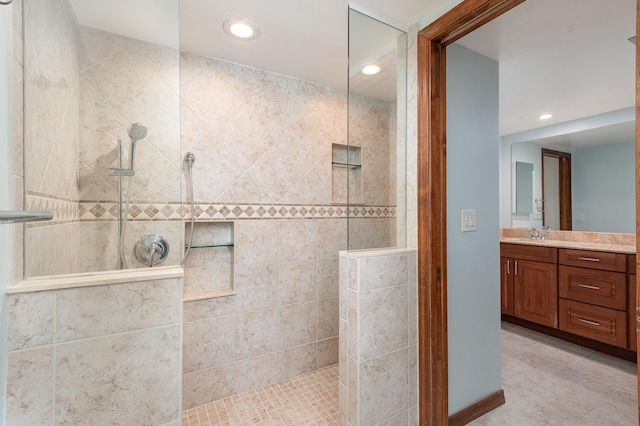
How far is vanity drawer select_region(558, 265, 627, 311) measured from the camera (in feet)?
7.47

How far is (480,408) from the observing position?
175 cm

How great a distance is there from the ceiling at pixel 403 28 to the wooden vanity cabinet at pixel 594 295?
1264mm

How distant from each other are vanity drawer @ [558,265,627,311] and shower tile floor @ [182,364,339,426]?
2336 mm

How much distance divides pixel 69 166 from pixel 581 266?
3667 millimetres

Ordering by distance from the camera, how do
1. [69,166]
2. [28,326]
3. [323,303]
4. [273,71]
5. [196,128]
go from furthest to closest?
[323,303]
[273,71]
[196,128]
[69,166]
[28,326]

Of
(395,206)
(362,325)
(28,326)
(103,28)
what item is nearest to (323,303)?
(362,325)

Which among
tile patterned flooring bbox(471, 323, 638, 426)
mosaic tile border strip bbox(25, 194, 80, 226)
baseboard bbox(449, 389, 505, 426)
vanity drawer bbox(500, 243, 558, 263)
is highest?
mosaic tile border strip bbox(25, 194, 80, 226)

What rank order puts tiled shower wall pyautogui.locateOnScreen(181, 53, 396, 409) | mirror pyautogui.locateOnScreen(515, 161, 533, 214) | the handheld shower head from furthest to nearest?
mirror pyautogui.locateOnScreen(515, 161, 533, 214)
tiled shower wall pyautogui.locateOnScreen(181, 53, 396, 409)
the handheld shower head

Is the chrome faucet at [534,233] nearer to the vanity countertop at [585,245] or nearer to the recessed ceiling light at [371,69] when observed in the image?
the vanity countertop at [585,245]

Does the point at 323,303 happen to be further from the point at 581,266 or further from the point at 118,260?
the point at 581,266

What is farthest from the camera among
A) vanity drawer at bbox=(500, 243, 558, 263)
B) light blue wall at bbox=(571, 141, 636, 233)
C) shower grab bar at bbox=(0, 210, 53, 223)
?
vanity drawer at bbox=(500, 243, 558, 263)

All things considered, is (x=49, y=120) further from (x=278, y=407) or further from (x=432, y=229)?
(x=278, y=407)

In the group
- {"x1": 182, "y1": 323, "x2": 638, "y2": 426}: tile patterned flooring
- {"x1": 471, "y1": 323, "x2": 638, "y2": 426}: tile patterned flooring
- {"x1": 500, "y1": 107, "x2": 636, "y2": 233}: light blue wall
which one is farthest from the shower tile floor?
{"x1": 500, "y1": 107, "x2": 636, "y2": 233}: light blue wall

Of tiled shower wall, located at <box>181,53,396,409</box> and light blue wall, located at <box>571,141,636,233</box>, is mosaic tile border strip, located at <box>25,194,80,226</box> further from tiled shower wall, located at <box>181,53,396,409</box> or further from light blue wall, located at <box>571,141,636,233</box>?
light blue wall, located at <box>571,141,636,233</box>
